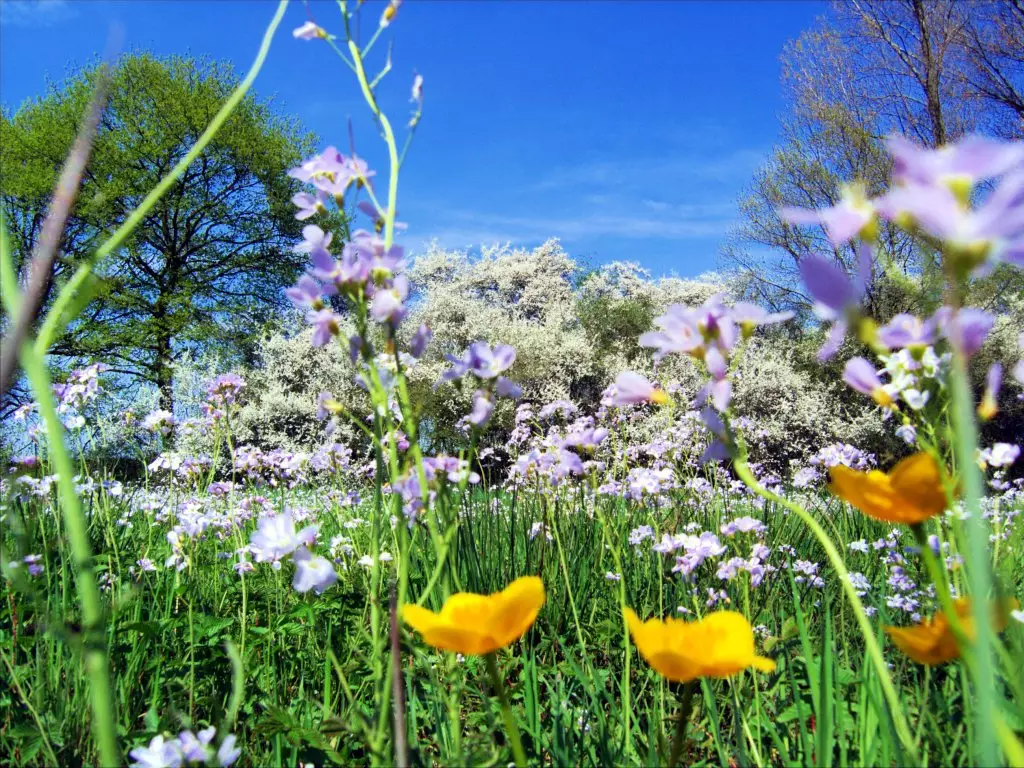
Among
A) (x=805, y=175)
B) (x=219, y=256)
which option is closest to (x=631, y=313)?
(x=805, y=175)

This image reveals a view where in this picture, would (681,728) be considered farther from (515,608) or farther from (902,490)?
(902,490)

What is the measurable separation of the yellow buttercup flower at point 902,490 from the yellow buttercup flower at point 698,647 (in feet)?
0.72

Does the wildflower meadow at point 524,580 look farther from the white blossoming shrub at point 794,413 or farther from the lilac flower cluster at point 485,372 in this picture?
the white blossoming shrub at point 794,413

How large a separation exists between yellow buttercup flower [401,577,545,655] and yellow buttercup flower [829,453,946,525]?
1.30 feet

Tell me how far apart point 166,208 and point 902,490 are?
68.1ft

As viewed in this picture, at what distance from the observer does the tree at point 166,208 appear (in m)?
18.4

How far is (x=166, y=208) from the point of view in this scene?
61.4 feet

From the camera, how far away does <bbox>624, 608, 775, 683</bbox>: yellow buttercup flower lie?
87 cm

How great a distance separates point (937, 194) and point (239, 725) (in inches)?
80.5

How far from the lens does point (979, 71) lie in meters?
15.1

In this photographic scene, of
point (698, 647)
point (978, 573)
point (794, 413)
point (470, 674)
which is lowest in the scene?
point (470, 674)

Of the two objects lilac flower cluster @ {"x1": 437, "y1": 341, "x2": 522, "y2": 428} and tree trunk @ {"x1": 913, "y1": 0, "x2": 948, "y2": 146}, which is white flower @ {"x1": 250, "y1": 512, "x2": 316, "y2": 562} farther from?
tree trunk @ {"x1": 913, "y1": 0, "x2": 948, "y2": 146}

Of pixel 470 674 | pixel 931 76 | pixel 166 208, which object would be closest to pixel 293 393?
pixel 166 208

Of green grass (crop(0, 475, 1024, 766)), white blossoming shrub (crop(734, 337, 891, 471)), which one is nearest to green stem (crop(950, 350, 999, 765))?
green grass (crop(0, 475, 1024, 766))
